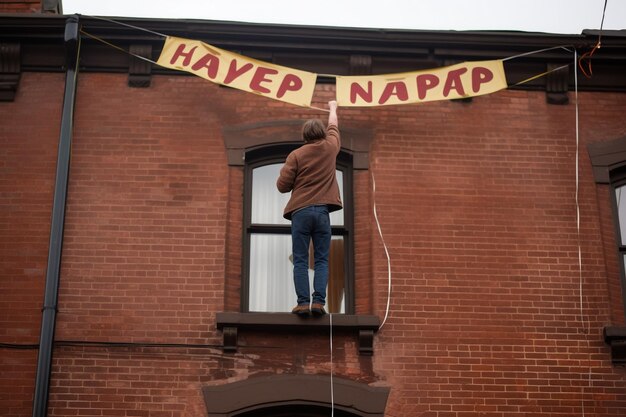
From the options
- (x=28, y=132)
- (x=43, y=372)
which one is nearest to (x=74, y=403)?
(x=43, y=372)

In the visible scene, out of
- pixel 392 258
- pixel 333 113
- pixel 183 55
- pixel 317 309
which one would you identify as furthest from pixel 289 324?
pixel 183 55

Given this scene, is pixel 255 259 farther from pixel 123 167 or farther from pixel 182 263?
pixel 123 167

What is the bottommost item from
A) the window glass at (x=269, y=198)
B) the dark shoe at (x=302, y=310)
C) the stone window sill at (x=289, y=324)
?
the stone window sill at (x=289, y=324)

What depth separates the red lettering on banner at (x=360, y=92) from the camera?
36.9 ft

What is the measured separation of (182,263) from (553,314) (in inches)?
161

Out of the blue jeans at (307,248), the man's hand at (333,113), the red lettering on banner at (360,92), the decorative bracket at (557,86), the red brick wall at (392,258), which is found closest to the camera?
the red brick wall at (392,258)

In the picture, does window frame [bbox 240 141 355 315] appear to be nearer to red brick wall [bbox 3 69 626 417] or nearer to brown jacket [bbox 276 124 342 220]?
red brick wall [bbox 3 69 626 417]

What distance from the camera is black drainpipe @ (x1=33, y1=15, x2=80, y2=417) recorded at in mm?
9812

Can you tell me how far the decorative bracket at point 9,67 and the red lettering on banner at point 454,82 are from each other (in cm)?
502

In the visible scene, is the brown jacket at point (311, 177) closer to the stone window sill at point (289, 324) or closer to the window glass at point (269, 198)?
the window glass at point (269, 198)

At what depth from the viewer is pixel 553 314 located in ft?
35.2

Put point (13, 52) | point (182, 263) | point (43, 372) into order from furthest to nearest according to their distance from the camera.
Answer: point (13, 52) → point (182, 263) → point (43, 372)

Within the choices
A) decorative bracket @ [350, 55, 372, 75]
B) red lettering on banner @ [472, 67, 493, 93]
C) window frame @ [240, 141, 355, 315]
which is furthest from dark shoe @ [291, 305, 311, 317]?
red lettering on banner @ [472, 67, 493, 93]

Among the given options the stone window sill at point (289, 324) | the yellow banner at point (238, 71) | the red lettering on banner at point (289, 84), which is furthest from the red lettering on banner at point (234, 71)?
the stone window sill at point (289, 324)
